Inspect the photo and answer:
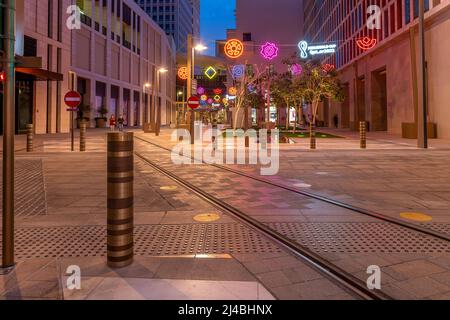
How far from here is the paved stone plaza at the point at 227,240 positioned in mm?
3705

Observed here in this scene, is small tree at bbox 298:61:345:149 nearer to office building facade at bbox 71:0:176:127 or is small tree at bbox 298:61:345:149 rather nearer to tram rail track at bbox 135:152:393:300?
office building facade at bbox 71:0:176:127

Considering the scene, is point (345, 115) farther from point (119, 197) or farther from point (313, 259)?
point (119, 197)

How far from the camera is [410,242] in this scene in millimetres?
5094

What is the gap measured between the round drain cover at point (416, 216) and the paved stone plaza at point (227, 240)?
0.08 m

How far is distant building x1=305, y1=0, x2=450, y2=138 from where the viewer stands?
86.9 ft

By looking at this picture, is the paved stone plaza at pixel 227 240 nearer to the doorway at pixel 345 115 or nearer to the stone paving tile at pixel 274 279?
the stone paving tile at pixel 274 279

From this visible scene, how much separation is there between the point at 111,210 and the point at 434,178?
889cm

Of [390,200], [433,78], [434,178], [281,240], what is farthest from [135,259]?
[433,78]

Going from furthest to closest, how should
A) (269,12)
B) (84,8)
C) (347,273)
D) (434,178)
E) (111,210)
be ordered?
(269,12) < (84,8) < (434,178) < (111,210) < (347,273)

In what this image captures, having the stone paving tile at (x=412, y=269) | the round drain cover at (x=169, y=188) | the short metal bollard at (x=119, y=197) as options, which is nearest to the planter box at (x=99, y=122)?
the round drain cover at (x=169, y=188)

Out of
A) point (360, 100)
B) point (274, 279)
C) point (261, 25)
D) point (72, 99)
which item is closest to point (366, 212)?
point (274, 279)

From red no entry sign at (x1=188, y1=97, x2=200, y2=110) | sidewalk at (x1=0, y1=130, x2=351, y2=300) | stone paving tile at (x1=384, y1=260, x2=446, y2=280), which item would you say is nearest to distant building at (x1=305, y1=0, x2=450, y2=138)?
red no entry sign at (x1=188, y1=97, x2=200, y2=110)

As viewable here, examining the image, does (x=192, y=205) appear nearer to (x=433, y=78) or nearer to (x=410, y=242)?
(x=410, y=242)

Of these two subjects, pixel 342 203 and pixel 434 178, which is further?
pixel 434 178
